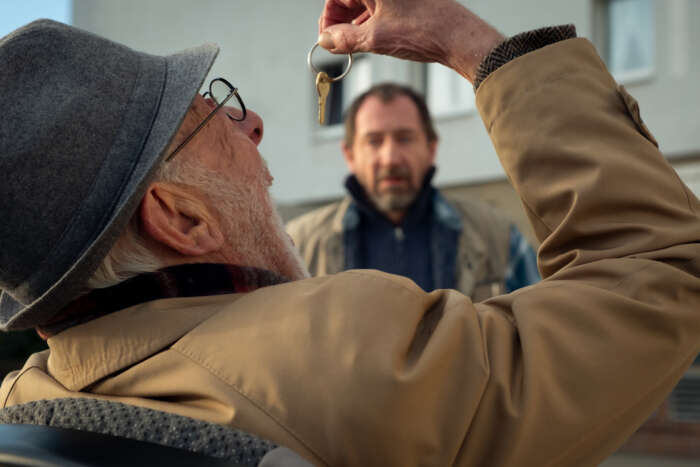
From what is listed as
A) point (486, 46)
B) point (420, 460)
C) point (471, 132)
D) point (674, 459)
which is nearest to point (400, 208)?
point (486, 46)

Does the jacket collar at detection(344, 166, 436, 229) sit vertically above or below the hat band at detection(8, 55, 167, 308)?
below

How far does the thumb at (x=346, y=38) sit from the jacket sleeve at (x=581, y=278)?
280mm

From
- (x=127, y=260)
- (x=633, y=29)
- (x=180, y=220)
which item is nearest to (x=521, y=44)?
(x=180, y=220)

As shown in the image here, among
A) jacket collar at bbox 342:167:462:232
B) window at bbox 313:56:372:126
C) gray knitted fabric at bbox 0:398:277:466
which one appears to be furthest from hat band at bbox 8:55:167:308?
window at bbox 313:56:372:126

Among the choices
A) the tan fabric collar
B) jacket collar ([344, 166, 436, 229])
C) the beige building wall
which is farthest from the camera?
the beige building wall

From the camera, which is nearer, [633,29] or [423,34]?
[423,34]

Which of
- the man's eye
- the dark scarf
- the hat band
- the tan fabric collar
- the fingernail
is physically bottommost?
the man's eye

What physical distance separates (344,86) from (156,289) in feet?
38.6

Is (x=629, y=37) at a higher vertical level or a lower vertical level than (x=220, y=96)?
lower

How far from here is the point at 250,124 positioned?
1.94 meters

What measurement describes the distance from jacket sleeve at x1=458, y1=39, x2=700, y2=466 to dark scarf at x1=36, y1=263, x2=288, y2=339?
46 centimetres

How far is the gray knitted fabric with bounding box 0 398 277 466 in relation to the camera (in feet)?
3.99

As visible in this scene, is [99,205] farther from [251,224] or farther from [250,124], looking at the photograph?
[250,124]

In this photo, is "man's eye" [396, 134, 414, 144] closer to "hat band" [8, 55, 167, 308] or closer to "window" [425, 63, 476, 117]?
"hat band" [8, 55, 167, 308]
